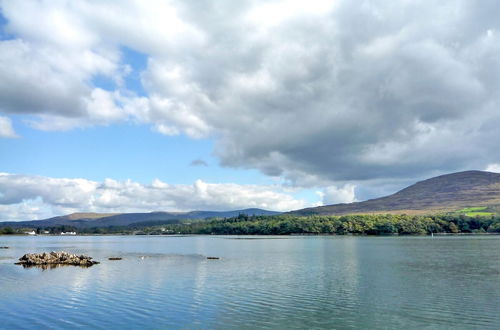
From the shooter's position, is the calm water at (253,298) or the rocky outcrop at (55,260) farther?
the rocky outcrop at (55,260)

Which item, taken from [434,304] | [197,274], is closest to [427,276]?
[434,304]

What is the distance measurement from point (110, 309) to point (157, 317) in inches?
261

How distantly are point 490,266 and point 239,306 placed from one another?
59147mm

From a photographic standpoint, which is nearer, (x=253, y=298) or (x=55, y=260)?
(x=253, y=298)

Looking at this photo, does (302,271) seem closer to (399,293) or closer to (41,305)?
(399,293)

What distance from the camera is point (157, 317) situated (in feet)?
129

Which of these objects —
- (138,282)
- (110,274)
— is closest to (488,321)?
(138,282)

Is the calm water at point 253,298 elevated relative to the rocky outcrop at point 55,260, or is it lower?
lower

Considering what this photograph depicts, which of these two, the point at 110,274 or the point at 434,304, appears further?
the point at 110,274

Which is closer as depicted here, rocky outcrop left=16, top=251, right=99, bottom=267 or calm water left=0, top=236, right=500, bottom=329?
calm water left=0, top=236, right=500, bottom=329

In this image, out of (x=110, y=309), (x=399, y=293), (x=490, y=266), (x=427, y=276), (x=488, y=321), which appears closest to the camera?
(x=488, y=321)

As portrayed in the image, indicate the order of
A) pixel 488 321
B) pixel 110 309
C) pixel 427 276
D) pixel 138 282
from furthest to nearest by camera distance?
pixel 427 276, pixel 138 282, pixel 110 309, pixel 488 321

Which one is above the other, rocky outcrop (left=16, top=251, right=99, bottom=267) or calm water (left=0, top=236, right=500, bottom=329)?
rocky outcrop (left=16, top=251, right=99, bottom=267)

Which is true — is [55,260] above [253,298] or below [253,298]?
above
